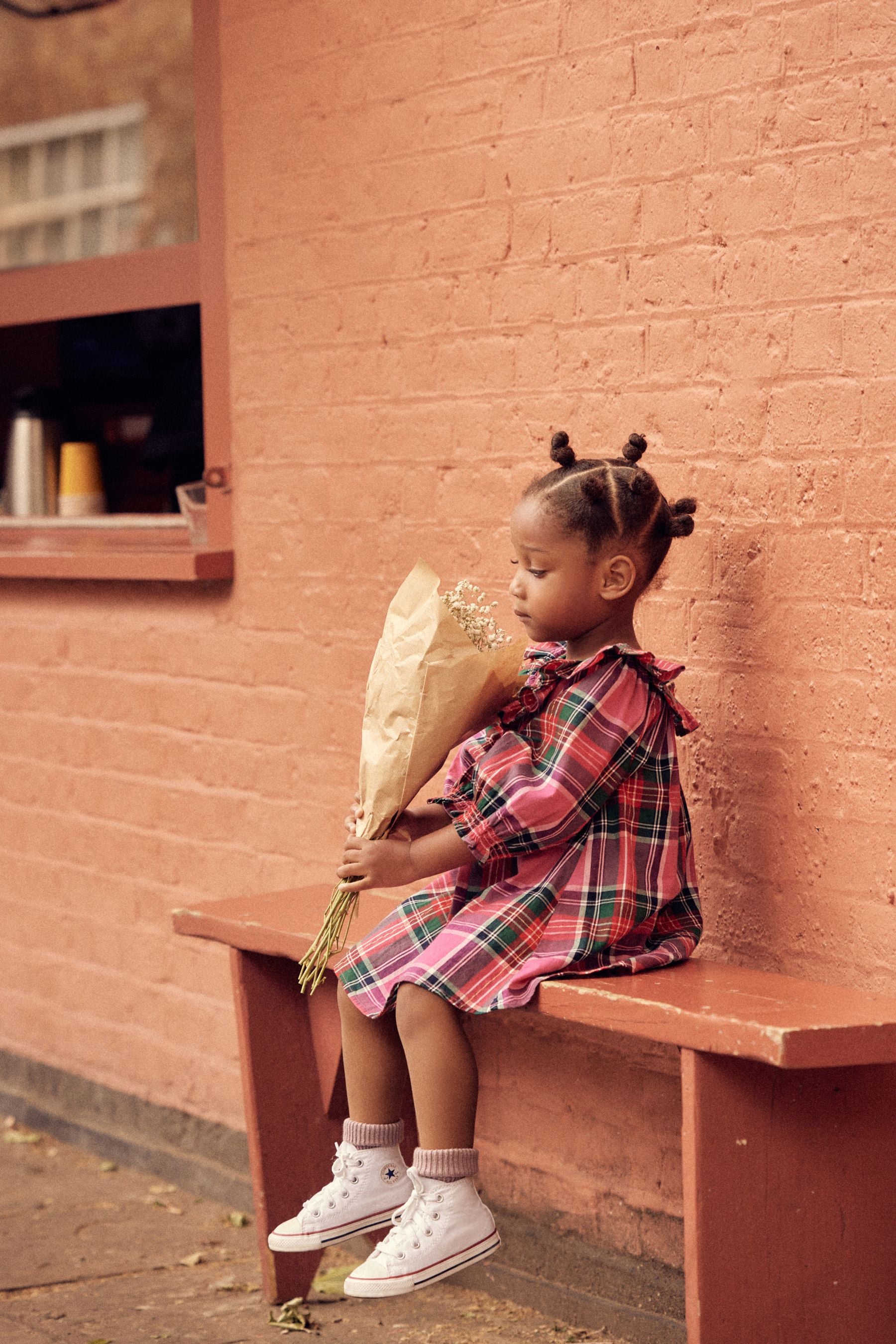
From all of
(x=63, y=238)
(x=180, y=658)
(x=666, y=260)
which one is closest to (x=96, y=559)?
(x=180, y=658)

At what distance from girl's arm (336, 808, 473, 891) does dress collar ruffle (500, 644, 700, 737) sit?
0.78 ft

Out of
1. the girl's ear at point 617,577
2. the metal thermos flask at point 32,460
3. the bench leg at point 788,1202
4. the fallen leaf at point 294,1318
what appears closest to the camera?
the bench leg at point 788,1202

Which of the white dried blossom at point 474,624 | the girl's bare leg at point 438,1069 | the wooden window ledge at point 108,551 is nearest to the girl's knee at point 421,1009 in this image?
the girl's bare leg at point 438,1069

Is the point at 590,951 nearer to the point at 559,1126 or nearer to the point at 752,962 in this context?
the point at 752,962

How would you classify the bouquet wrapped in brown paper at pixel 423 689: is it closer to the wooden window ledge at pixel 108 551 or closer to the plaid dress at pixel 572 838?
the plaid dress at pixel 572 838

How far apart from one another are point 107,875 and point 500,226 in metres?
2.19

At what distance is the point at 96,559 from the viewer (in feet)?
14.8

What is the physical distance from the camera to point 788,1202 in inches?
102

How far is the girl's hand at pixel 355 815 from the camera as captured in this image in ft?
9.71

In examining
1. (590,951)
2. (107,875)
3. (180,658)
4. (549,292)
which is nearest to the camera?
(590,951)

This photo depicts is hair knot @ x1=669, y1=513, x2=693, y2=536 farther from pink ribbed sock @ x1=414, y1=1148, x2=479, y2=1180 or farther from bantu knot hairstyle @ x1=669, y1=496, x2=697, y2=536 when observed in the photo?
pink ribbed sock @ x1=414, y1=1148, x2=479, y2=1180

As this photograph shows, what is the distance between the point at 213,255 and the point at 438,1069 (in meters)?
2.28

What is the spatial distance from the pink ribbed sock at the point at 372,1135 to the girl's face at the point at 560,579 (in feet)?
3.03

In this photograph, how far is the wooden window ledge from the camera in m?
4.19
